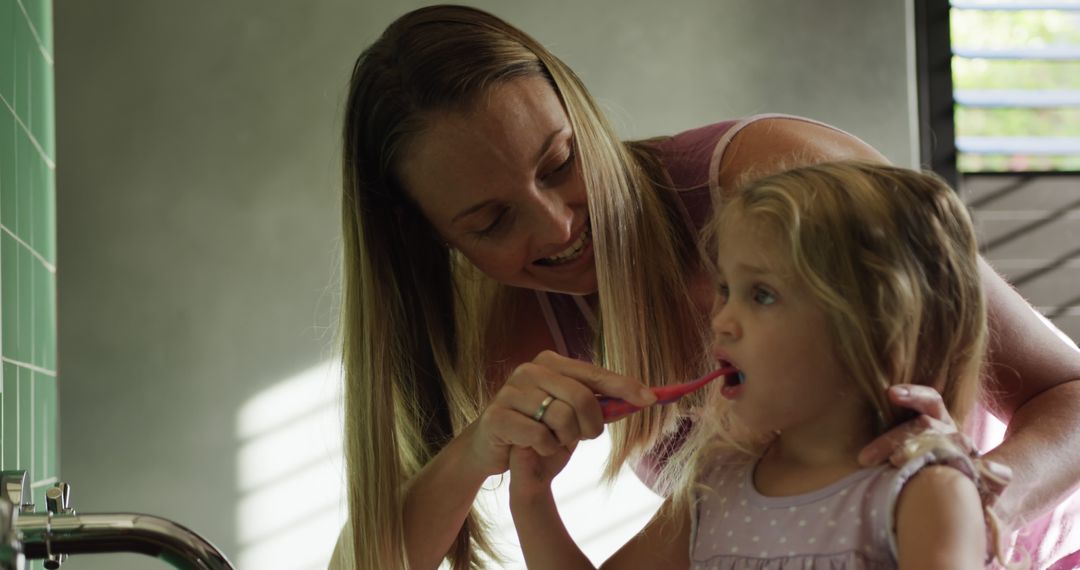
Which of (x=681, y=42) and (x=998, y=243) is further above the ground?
(x=681, y=42)

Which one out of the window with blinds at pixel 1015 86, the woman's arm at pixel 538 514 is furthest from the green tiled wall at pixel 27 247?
the window with blinds at pixel 1015 86

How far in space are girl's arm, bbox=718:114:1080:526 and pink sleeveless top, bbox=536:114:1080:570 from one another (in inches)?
1.6

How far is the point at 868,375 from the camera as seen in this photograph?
928 mm

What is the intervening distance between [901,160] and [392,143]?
7.22ft

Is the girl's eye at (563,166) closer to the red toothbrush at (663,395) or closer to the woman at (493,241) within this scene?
the woman at (493,241)

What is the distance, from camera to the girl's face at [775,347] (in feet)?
3.05

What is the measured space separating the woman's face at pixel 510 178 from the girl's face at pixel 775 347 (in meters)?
0.31

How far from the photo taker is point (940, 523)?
0.85m

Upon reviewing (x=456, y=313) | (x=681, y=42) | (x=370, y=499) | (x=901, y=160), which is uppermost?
(x=681, y=42)

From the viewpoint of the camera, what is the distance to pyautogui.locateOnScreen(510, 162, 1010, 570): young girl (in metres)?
0.90

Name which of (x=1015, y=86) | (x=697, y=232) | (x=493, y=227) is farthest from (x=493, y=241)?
(x=1015, y=86)

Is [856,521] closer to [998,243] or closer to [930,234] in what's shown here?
[930,234]

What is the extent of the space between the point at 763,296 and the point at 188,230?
226cm

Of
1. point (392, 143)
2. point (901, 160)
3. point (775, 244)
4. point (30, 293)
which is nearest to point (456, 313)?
point (392, 143)
